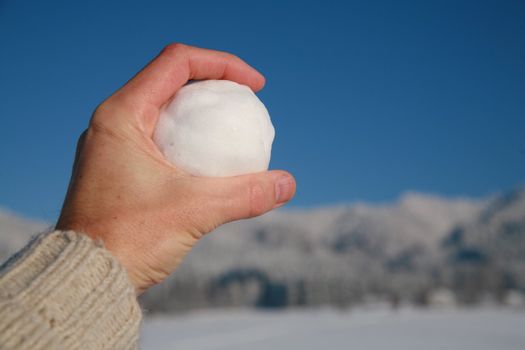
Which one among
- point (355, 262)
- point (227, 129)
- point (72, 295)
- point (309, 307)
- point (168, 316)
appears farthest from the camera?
point (355, 262)

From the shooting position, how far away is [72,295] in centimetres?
152

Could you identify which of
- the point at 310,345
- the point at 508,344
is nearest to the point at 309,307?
the point at 310,345

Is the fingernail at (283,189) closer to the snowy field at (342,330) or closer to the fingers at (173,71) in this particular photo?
the fingers at (173,71)

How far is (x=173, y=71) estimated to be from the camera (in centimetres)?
201

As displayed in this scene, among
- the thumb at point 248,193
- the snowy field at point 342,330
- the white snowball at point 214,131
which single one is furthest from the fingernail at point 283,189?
the snowy field at point 342,330

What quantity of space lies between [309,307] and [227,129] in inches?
893

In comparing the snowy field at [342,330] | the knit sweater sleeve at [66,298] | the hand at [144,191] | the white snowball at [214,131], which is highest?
the snowy field at [342,330]

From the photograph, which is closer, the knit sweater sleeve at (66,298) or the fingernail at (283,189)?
the knit sweater sleeve at (66,298)

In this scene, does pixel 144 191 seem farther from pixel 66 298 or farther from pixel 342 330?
pixel 342 330

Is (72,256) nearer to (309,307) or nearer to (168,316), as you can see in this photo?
(168,316)

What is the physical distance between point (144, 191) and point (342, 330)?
690 inches

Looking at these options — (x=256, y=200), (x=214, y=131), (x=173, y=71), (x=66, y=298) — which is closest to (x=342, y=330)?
(x=214, y=131)

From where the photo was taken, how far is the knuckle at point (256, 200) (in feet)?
6.43

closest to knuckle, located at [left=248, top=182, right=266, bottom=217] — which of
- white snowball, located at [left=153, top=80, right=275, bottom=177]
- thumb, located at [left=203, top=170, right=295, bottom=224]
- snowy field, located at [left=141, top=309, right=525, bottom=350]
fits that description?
thumb, located at [left=203, top=170, right=295, bottom=224]
